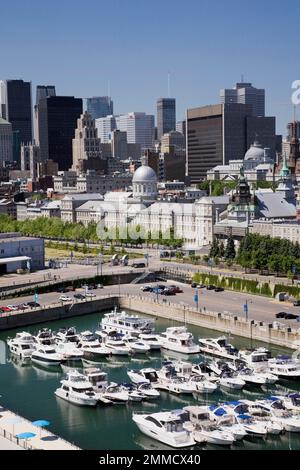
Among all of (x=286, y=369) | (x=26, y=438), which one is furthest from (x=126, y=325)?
(x=26, y=438)

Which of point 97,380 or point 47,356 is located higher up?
point 97,380

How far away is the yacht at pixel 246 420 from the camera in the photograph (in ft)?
86.4

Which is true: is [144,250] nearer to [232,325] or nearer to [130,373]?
[232,325]

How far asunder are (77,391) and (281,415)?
26.1 ft

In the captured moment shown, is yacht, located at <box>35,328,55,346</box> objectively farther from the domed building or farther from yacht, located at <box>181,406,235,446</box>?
the domed building

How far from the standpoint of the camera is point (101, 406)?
3017cm

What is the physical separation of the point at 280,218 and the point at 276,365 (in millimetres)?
41828

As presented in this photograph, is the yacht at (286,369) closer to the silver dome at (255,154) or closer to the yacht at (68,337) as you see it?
the yacht at (68,337)

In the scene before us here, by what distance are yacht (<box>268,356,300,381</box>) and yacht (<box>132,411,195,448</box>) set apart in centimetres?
749

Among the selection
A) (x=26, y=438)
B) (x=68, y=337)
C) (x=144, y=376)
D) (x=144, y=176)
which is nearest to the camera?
(x=26, y=438)

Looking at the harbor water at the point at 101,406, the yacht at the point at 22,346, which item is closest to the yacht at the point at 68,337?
the yacht at the point at 22,346

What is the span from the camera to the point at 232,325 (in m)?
41.3

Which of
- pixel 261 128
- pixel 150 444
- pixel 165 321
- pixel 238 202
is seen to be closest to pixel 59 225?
pixel 238 202

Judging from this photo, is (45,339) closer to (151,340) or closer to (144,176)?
(151,340)
